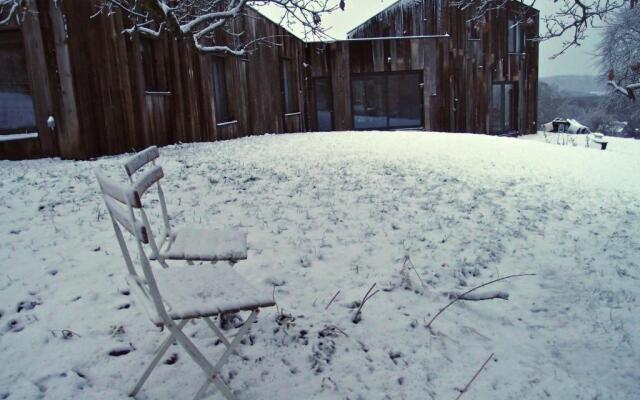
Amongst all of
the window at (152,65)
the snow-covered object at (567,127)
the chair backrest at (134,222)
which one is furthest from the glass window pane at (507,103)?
the chair backrest at (134,222)

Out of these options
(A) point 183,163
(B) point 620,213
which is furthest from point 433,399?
(A) point 183,163

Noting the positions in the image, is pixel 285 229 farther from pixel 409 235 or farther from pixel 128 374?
pixel 128 374

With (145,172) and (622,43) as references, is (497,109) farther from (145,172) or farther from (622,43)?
(145,172)

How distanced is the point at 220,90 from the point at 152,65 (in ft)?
8.51

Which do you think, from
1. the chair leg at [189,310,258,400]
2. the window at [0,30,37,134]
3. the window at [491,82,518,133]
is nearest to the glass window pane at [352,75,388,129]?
the window at [491,82,518,133]

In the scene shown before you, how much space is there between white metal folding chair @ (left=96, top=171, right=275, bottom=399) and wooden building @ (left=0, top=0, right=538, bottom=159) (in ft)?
19.8

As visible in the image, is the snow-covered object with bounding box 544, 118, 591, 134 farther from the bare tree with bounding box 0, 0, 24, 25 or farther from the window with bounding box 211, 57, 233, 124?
the bare tree with bounding box 0, 0, 24, 25

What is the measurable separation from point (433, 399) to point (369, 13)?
2540cm

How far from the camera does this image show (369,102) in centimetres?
1722

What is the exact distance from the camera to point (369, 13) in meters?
25.1

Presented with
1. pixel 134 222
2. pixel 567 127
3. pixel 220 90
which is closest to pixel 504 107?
pixel 567 127

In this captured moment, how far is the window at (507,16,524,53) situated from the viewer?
787 inches

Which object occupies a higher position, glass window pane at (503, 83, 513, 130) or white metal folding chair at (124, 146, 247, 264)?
glass window pane at (503, 83, 513, 130)

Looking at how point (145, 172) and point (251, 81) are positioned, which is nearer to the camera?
point (145, 172)
